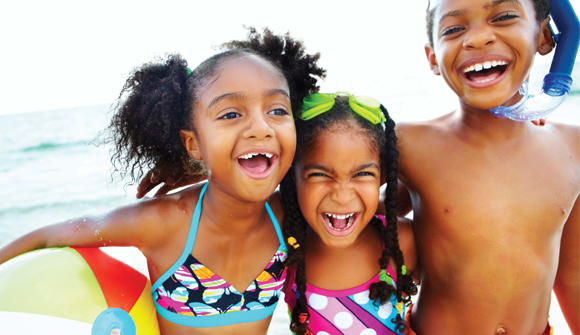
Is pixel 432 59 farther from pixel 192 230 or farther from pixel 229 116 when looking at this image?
pixel 192 230

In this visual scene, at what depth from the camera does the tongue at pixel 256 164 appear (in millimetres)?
2221

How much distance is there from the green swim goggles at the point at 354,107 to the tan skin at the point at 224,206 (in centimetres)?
17

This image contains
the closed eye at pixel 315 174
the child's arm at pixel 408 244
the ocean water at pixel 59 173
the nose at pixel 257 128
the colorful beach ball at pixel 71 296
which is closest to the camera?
the colorful beach ball at pixel 71 296

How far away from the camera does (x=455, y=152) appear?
2.39 meters

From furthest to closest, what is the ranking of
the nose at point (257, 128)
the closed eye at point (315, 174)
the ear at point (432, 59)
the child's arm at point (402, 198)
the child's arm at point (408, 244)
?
1. the child's arm at point (402, 198)
2. the child's arm at point (408, 244)
3. the ear at point (432, 59)
4. the closed eye at point (315, 174)
5. the nose at point (257, 128)

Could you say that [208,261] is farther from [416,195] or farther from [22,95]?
[22,95]

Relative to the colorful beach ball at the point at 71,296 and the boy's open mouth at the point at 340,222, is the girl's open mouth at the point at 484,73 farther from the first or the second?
the colorful beach ball at the point at 71,296

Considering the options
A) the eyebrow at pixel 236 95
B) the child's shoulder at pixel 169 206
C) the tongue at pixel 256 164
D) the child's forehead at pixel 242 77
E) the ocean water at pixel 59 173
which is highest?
the child's forehead at pixel 242 77

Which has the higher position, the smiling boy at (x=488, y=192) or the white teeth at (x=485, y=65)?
the white teeth at (x=485, y=65)

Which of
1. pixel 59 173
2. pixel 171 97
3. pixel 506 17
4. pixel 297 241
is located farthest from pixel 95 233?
pixel 59 173

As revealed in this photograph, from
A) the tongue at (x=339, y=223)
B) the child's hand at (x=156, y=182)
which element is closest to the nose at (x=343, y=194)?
the tongue at (x=339, y=223)

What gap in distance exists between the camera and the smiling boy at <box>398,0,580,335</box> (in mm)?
2199

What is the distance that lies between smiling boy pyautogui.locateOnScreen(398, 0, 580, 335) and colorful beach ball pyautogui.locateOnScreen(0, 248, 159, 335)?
1.50 m

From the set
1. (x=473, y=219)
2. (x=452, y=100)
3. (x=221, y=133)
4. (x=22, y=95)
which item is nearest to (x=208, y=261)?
(x=221, y=133)
